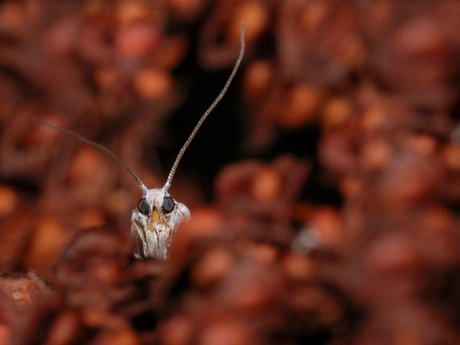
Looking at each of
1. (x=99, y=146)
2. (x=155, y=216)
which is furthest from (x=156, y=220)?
(x=99, y=146)

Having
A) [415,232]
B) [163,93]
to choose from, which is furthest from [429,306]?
[163,93]

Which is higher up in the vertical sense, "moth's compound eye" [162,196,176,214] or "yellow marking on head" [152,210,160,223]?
"yellow marking on head" [152,210,160,223]

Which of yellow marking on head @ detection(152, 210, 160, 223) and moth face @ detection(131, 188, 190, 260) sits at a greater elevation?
yellow marking on head @ detection(152, 210, 160, 223)

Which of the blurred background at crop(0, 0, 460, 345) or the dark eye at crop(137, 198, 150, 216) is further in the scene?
the dark eye at crop(137, 198, 150, 216)

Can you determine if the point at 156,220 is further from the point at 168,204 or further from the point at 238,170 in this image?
the point at 238,170

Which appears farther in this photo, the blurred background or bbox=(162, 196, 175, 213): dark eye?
bbox=(162, 196, 175, 213): dark eye
